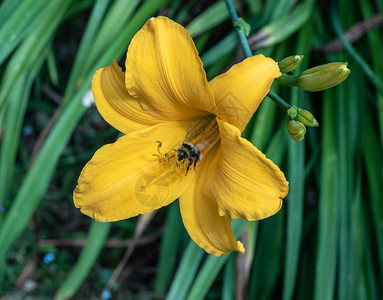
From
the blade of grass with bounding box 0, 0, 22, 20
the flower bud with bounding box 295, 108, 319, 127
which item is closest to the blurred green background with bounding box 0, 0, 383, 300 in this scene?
the blade of grass with bounding box 0, 0, 22, 20

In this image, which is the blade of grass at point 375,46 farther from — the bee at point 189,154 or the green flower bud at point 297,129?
the bee at point 189,154

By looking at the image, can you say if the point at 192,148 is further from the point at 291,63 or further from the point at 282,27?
the point at 282,27

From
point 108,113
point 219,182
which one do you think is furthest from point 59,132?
point 219,182

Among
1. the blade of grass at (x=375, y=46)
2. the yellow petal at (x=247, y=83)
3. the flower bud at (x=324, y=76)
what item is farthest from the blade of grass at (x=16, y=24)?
the blade of grass at (x=375, y=46)

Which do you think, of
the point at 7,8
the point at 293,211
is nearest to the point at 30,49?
the point at 7,8

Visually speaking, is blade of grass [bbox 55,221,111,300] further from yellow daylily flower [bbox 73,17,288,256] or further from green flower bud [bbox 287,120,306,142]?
green flower bud [bbox 287,120,306,142]

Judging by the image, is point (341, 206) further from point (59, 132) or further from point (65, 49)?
point (65, 49)
